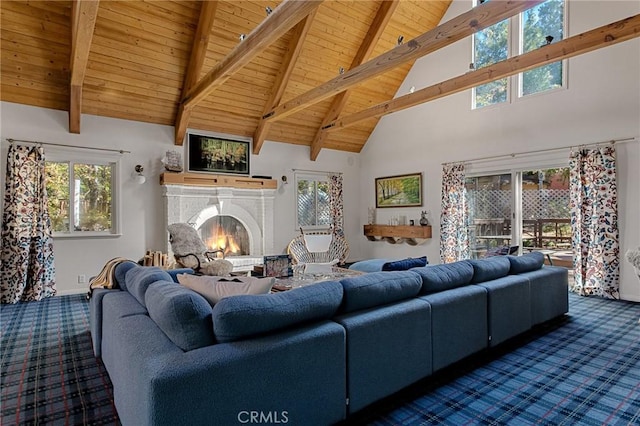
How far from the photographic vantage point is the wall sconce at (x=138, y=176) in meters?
5.87

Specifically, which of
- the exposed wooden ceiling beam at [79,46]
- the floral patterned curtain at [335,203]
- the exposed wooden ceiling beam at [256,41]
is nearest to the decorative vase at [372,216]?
the floral patterned curtain at [335,203]

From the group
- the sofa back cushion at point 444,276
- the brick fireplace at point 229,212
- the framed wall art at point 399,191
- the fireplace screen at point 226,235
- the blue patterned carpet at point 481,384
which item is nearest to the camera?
the blue patterned carpet at point 481,384

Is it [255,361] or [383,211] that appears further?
[383,211]

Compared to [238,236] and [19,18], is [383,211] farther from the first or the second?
[19,18]

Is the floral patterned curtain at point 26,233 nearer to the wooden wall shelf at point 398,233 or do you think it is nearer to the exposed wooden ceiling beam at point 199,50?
the exposed wooden ceiling beam at point 199,50

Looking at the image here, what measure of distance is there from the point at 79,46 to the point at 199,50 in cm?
158

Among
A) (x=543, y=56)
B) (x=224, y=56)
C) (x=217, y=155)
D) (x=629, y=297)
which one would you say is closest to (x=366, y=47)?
(x=224, y=56)

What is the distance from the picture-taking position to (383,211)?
326 inches

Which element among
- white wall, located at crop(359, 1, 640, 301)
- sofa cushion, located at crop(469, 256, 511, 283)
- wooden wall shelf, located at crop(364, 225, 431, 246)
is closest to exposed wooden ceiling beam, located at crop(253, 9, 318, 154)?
white wall, located at crop(359, 1, 640, 301)

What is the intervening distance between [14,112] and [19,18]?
1.35 metres

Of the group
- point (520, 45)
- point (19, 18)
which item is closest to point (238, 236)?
point (19, 18)

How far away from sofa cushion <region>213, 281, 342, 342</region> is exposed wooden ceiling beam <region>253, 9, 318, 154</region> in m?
4.56

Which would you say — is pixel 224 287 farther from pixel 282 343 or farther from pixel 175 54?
pixel 175 54

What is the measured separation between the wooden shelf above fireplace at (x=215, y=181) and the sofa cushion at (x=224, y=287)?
4.38m
